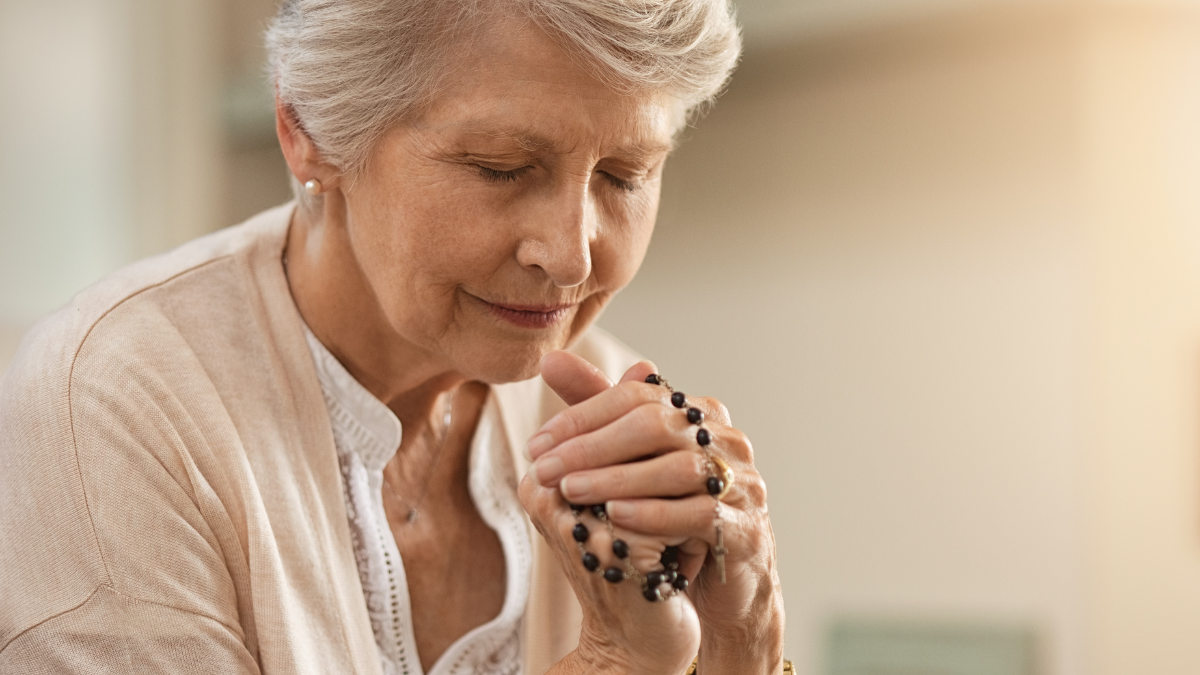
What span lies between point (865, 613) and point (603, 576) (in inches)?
125

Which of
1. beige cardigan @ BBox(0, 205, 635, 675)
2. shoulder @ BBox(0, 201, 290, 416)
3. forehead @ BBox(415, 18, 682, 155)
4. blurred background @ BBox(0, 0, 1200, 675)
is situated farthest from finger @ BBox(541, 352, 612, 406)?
blurred background @ BBox(0, 0, 1200, 675)

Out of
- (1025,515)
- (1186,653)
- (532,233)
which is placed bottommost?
(1186,653)

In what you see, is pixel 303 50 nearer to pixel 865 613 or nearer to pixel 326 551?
pixel 326 551

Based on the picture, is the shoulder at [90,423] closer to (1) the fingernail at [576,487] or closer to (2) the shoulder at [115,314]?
(2) the shoulder at [115,314]

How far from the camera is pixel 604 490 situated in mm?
983

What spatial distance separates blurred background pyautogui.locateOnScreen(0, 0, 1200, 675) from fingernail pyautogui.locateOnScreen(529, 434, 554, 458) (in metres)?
2.90

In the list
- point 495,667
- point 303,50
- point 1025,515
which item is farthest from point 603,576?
point 1025,515

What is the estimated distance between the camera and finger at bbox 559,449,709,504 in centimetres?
98

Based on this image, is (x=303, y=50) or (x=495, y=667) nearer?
(x=303, y=50)

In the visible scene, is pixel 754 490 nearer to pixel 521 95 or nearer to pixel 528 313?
pixel 528 313

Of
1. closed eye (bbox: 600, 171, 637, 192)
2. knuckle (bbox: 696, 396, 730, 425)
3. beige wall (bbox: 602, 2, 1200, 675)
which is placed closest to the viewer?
knuckle (bbox: 696, 396, 730, 425)

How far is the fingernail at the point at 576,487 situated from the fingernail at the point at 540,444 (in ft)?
0.14

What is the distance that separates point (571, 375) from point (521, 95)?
0.97 feet

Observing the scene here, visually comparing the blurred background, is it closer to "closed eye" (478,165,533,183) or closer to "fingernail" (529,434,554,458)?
"closed eye" (478,165,533,183)
